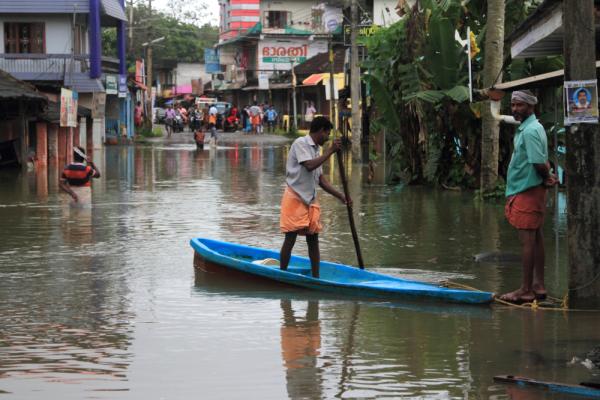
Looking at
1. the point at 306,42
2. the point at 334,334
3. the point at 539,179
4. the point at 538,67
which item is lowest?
the point at 334,334

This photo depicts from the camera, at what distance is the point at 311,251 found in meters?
11.0

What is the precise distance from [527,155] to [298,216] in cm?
238

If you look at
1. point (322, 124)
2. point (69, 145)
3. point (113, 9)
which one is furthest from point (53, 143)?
point (322, 124)

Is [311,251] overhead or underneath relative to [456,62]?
underneath

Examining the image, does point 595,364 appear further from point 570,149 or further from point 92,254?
point 92,254

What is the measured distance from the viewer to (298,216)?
430 inches

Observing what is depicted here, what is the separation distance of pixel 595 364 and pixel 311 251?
4.10 m

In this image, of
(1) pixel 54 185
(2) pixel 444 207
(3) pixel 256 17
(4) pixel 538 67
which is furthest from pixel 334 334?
(3) pixel 256 17

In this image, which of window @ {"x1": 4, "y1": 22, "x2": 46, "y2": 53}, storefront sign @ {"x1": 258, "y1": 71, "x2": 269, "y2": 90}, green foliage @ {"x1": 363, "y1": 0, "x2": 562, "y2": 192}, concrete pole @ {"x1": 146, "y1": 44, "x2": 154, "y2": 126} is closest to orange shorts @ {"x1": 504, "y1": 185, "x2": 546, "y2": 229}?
green foliage @ {"x1": 363, "y1": 0, "x2": 562, "y2": 192}

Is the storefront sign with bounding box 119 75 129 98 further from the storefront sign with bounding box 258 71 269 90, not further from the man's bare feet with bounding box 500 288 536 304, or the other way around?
the man's bare feet with bounding box 500 288 536 304

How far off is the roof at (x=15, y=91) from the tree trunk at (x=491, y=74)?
493 inches

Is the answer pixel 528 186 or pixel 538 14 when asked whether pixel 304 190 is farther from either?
pixel 538 14

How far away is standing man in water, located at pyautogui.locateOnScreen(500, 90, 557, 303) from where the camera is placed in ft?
31.7

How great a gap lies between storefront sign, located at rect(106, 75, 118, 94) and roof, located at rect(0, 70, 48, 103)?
17327mm
